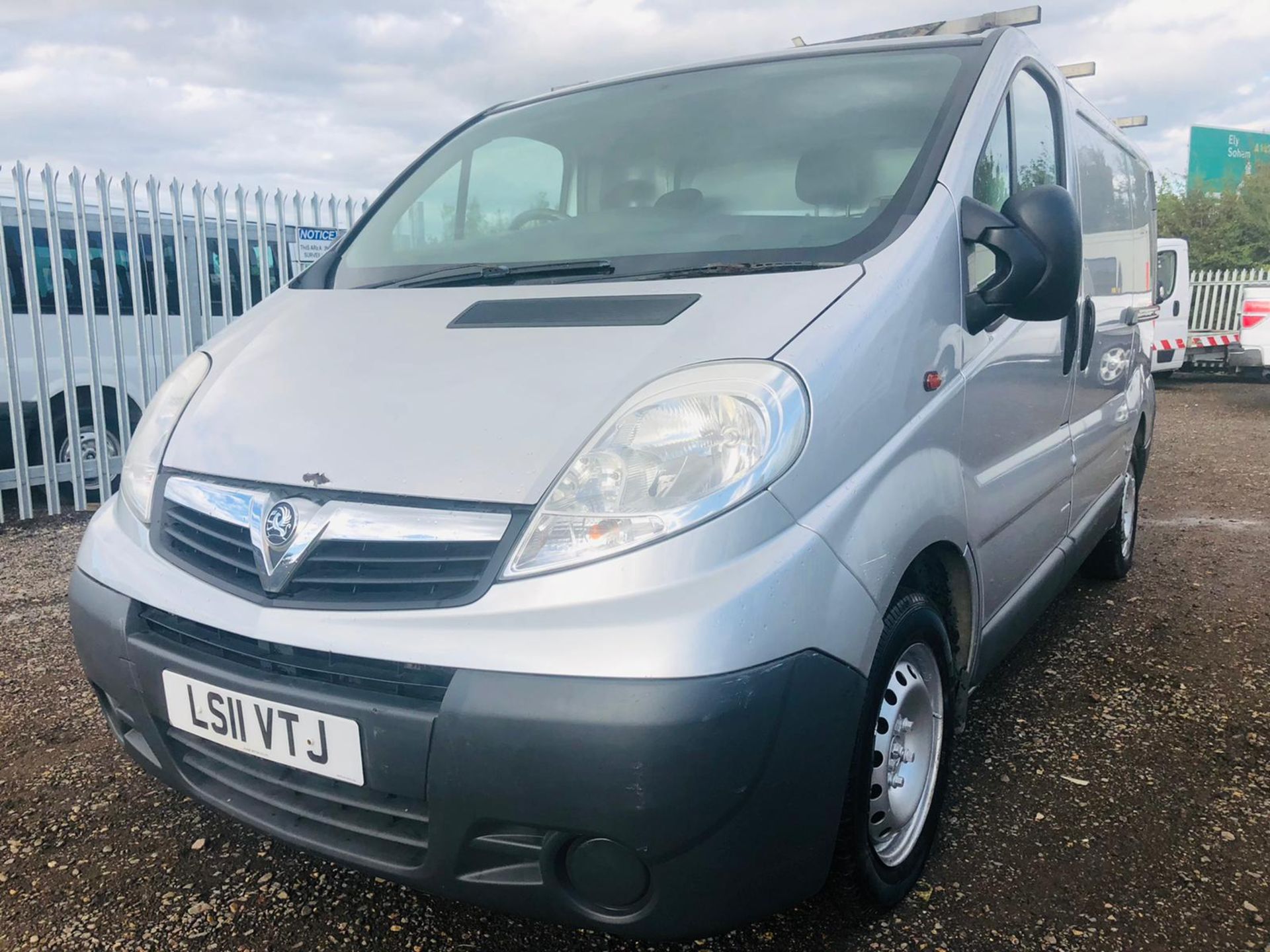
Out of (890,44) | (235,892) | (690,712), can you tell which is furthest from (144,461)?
(890,44)

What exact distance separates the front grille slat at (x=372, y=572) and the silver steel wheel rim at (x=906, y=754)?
0.74 meters

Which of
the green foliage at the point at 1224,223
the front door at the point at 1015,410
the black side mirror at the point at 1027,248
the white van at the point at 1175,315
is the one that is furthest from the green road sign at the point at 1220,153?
the black side mirror at the point at 1027,248

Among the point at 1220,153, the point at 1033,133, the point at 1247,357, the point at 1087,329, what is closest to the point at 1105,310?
the point at 1087,329

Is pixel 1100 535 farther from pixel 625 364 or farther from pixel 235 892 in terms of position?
pixel 235 892

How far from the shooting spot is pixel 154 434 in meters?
2.08

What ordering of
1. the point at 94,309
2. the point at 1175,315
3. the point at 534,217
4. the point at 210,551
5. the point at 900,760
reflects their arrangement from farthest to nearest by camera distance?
the point at 1175,315 → the point at 94,309 → the point at 534,217 → the point at 900,760 → the point at 210,551

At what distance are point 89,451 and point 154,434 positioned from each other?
4.77 metres

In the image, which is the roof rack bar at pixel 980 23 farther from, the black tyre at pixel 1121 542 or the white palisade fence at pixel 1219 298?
the white palisade fence at pixel 1219 298

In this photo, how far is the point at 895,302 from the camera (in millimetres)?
1808

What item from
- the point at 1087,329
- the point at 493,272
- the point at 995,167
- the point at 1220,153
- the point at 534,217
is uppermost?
the point at 1220,153

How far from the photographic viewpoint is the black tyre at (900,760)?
1691mm

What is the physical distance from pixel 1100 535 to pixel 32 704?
11.8ft

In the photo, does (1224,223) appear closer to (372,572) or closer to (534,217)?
(534,217)

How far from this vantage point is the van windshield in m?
2.10
